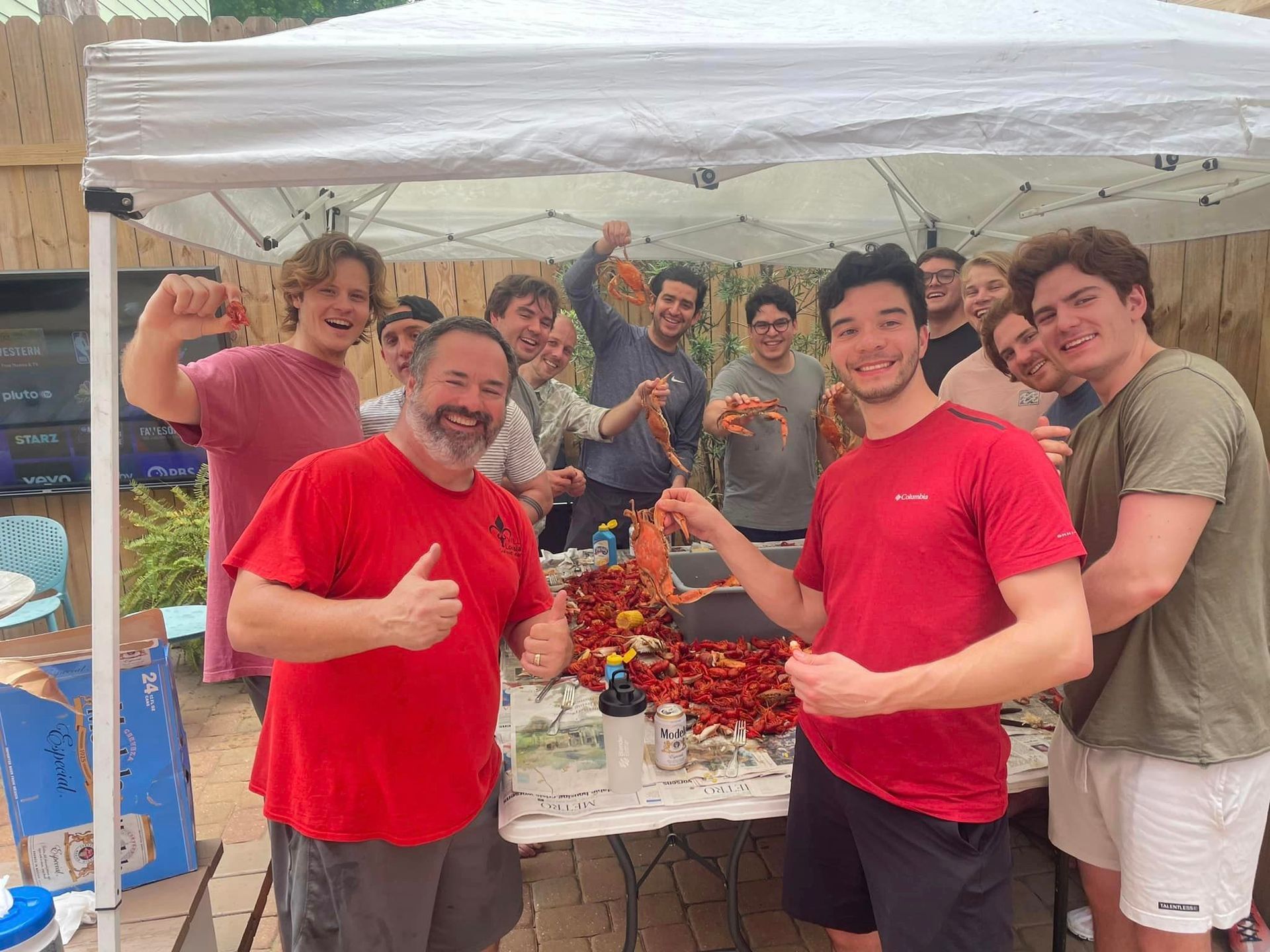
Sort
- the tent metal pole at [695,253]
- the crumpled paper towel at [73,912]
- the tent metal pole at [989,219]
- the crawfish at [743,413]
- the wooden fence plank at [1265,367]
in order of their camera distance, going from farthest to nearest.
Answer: the tent metal pole at [695,253], the tent metal pole at [989,219], the wooden fence plank at [1265,367], the crawfish at [743,413], the crumpled paper towel at [73,912]

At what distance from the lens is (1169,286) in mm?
5281

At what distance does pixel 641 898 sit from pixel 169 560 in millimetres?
4809

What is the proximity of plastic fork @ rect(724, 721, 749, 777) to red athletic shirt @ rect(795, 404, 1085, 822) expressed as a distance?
1.31ft

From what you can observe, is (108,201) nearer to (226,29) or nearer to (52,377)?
(226,29)

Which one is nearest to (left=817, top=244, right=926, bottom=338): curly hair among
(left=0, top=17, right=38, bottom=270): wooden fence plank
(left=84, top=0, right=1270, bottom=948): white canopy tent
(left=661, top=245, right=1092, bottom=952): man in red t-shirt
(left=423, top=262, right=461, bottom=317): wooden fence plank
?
(left=661, top=245, right=1092, bottom=952): man in red t-shirt

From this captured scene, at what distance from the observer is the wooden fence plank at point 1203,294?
4.93 m

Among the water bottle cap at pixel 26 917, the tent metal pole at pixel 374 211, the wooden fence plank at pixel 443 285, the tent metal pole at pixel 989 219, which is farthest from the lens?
the wooden fence plank at pixel 443 285

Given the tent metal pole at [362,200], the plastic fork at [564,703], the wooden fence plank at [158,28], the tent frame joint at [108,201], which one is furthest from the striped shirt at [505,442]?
the wooden fence plank at [158,28]

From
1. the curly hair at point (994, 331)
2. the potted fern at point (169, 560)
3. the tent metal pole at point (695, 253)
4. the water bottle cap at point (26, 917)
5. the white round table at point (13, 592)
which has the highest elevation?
the tent metal pole at point (695, 253)

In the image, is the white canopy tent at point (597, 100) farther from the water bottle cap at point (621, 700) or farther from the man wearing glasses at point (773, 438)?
the man wearing glasses at point (773, 438)

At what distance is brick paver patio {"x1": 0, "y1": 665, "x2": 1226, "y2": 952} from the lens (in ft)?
10.3

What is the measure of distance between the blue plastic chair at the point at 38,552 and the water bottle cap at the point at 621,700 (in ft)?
16.4

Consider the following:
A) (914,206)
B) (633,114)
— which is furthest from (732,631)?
(914,206)

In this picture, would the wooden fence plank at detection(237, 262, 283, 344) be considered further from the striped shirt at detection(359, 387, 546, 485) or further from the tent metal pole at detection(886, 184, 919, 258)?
the tent metal pole at detection(886, 184, 919, 258)
